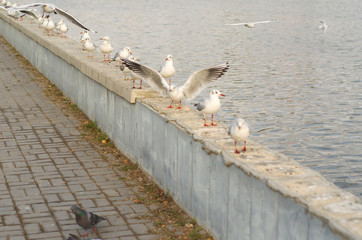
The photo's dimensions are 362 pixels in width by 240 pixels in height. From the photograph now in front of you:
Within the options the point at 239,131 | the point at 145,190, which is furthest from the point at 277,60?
the point at 239,131

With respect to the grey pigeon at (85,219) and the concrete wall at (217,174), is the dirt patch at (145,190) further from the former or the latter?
the grey pigeon at (85,219)

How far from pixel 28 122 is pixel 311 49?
20917 mm

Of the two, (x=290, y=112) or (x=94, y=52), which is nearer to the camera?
(x=94, y=52)

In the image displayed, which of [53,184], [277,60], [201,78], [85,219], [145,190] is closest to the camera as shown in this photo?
[85,219]

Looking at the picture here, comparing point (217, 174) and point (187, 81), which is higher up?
point (187, 81)

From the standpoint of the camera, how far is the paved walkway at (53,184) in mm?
6715

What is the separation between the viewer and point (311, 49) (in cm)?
3020

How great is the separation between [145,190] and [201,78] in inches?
60.6

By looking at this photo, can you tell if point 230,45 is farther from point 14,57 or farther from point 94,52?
point 94,52

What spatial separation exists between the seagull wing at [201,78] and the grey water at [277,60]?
4783 millimetres

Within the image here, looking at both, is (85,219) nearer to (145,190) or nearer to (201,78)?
(145,190)

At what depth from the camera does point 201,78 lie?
7781 mm

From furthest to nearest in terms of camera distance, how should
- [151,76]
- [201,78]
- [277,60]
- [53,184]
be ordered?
1. [277,60]
2. [151,76]
3. [53,184]
4. [201,78]

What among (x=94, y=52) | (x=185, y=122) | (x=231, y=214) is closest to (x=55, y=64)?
(x=94, y=52)
